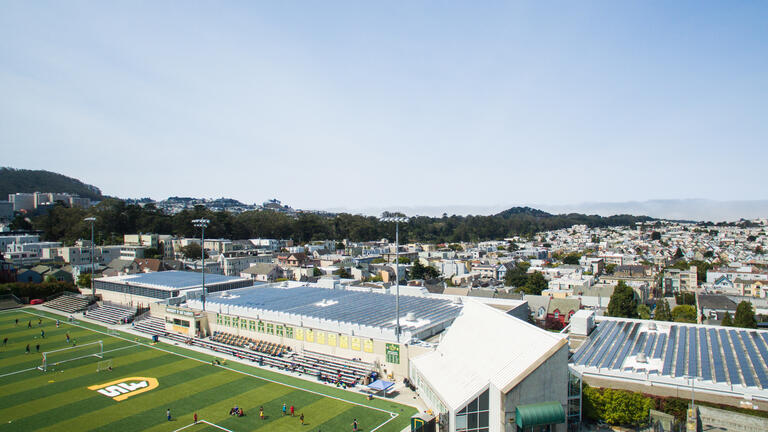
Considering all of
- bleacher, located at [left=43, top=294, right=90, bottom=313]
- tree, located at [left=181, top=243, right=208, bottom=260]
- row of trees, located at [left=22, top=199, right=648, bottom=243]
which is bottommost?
bleacher, located at [left=43, top=294, right=90, bottom=313]

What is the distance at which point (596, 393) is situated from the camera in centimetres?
2655

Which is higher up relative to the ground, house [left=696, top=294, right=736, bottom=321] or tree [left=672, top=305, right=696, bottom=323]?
house [left=696, top=294, right=736, bottom=321]

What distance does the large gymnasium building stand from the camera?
22625 millimetres

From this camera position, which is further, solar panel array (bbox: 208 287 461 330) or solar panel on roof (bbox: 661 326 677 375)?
solar panel array (bbox: 208 287 461 330)

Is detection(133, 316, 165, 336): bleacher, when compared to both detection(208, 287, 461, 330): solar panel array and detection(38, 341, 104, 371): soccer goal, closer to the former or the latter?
detection(38, 341, 104, 371): soccer goal

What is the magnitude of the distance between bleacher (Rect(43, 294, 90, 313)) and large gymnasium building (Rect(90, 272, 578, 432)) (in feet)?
9.22

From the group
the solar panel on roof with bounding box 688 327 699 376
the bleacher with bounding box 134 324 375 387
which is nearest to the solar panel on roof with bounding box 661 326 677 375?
the solar panel on roof with bounding box 688 327 699 376

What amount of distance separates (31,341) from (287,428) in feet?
126

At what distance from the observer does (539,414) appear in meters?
21.8

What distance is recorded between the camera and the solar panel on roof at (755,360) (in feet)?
86.7

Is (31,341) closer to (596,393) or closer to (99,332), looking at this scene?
(99,332)

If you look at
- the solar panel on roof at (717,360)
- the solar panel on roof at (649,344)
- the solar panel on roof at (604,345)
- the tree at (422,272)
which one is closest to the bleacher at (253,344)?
the solar panel on roof at (604,345)

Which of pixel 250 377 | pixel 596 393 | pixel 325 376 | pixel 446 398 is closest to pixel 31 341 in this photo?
pixel 250 377

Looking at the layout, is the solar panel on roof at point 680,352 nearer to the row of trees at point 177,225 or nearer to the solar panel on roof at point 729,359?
the solar panel on roof at point 729,359
